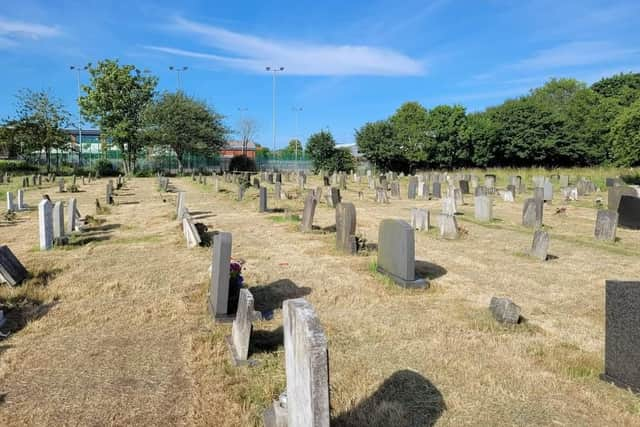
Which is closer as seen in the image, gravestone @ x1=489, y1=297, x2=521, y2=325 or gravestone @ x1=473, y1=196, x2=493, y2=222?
gravestone @ x1=489, y1=297, x2=521, y2=325

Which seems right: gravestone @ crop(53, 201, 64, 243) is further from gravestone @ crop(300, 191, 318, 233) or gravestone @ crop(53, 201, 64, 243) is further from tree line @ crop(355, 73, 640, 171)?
tree line @ crop(355, 73, 640, 171)

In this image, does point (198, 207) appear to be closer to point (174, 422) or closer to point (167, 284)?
point (167, 284)

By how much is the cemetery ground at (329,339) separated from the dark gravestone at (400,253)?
24 cm

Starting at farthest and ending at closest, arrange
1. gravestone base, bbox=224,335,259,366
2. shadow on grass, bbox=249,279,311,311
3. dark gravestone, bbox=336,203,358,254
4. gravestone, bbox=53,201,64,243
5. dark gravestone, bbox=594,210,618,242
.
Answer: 1. dark gravestone, bbox=594,210,618,242
2. gravestone, bbox=53,201,64,243
3. dark gravestone, bbox=336,203,358,254
4. shadow on grass, bbox=249,279,311,311
5. gravestone base, bbox=224,335,259,366

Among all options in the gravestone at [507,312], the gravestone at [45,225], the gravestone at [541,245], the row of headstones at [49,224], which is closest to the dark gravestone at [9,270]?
the row of headstones at [49,224]

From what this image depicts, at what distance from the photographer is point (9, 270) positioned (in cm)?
713

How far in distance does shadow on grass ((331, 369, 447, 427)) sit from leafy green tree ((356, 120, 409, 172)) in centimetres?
4973

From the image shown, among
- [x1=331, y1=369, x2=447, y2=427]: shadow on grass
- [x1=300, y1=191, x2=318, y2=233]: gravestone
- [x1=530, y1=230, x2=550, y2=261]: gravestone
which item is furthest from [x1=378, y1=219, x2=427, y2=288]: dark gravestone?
[x1=300, y1=191, x2=318, y2=233]: gravestone

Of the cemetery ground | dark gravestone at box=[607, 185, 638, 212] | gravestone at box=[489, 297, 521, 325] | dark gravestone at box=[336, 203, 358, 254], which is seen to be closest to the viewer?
the cemetery ground

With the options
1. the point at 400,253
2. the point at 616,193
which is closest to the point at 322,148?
the point at 616,193

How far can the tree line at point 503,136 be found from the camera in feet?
159

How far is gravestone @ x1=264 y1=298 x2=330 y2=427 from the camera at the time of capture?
261 centimetres

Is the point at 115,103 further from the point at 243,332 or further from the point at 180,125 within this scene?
the point at 243,332

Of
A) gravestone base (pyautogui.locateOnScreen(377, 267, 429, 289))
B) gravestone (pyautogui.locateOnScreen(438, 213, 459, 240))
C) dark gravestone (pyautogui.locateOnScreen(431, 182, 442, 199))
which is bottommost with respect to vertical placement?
gravestone base (pyautogui.locateOnScreen(377, 267, 429, 289))
